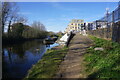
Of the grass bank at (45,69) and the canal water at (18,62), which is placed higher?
the grass bank at (45,69)

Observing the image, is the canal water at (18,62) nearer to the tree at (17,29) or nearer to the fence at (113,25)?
the fence at (113,25)

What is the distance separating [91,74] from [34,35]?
46.8 meters

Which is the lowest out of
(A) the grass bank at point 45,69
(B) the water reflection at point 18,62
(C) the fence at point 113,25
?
(B) the water reflection at point 18,62

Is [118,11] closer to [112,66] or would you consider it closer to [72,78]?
[112,66]

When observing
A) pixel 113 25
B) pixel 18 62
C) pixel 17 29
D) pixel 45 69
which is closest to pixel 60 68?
A: pixel 45 69

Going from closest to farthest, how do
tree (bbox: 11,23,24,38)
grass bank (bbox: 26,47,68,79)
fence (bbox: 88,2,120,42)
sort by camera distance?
grass bank (bbox: 26,47,68,79) < fence (bbox: 88,2,120,42) < tree (bbox: 11,23,24,38)

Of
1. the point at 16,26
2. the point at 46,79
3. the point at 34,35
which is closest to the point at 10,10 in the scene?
the point at 16,26

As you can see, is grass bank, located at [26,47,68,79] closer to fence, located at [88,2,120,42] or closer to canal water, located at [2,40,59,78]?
canal water, located at [2,40,59,78]

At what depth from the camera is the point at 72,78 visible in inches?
171

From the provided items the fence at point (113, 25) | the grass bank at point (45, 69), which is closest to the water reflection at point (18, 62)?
the grass bank at point (45, 69)

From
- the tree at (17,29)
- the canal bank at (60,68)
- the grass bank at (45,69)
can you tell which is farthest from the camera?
the tree at (17,29)

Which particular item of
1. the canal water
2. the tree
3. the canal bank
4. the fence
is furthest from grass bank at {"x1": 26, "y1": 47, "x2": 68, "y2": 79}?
the tree

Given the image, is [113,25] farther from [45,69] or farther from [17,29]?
[17,29]

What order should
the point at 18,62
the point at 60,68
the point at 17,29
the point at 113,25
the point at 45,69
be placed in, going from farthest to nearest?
the point at 17,29, the point at 113,25, the point at 18,62, the point at 45,69, the point at 60,68
